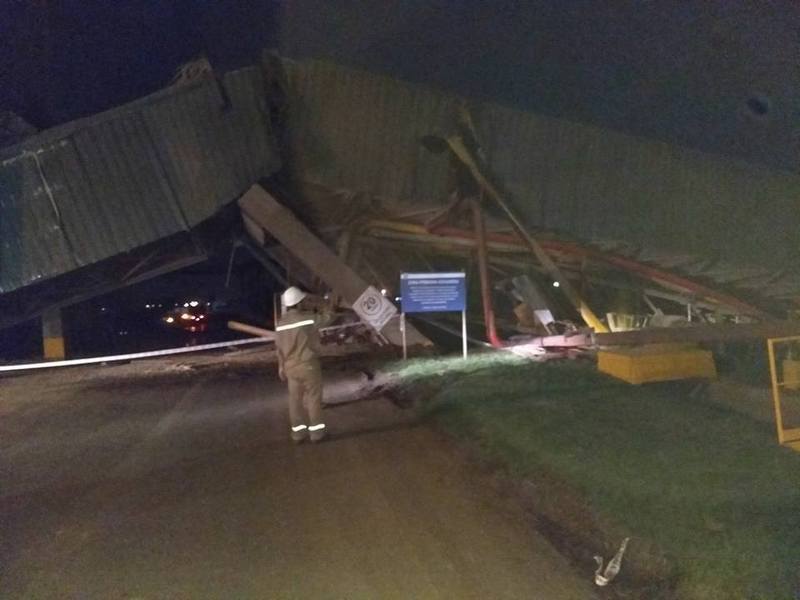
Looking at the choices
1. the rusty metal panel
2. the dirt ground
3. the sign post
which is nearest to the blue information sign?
the sign post

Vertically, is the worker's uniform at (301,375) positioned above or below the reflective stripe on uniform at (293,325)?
below

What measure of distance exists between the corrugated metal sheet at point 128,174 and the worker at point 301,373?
8739 mm

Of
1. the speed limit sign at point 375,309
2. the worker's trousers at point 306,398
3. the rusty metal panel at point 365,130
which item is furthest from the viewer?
the speed limit sign at point 375,309

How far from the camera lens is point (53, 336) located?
24734 millimetres

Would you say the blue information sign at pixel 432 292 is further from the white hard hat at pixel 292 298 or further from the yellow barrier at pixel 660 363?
the white hard hat at pixel 292 298

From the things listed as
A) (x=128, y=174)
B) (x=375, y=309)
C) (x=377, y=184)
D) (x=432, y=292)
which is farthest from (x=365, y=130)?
(x=128, y=174)

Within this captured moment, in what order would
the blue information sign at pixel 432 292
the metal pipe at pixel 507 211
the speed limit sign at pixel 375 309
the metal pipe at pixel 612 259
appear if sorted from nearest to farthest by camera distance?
the blue information sign at pixel 432 292
the metal pipe at pixel 507 211
the speed limit sign at pixel 375 309
the metal pipe at pixel 612 259

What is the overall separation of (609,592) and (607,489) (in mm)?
1617

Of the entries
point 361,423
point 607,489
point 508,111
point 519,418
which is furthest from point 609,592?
point 508,111

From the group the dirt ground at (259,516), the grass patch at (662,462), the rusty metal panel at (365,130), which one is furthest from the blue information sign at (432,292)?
the rusty metal panel at (365,130)

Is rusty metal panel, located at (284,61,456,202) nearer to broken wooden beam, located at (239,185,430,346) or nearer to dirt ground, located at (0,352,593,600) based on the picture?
broken wooden beam, located at (239,185,430,346)

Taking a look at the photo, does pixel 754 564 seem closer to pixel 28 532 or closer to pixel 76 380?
pixel 28 532

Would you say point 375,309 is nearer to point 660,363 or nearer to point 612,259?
point 612,259

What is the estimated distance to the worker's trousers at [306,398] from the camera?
9.56 meters
